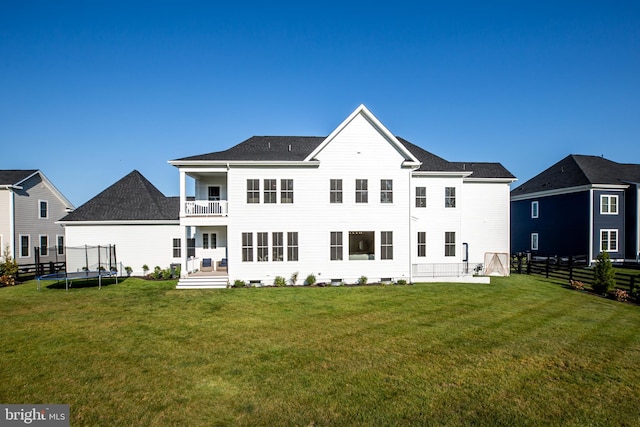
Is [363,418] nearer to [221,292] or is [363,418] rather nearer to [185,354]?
[185,354]

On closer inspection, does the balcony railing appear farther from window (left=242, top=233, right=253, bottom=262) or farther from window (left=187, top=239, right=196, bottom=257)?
window (left=187, top=239, right=196, bottom=257)

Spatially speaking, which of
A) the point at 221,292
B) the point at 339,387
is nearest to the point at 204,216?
the point at 221,292

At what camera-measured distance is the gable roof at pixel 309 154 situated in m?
19.6

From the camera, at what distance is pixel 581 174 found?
30.8m

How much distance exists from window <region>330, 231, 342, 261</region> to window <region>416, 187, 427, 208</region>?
6193mm

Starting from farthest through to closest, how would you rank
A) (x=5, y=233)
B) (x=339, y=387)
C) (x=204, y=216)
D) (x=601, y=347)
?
(x=5, y=233) < (x=204, y=216) < (x=601, y=347) < (x=339, y=387)

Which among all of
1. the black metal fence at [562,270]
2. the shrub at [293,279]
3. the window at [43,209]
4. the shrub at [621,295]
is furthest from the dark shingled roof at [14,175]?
the shrub at [621,295]

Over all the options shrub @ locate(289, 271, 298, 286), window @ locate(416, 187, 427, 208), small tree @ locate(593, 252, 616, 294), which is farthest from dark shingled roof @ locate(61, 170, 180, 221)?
small tree @ locate(593, 252, 616, 294)

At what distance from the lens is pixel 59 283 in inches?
843

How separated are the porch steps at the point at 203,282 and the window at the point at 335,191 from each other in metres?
7.77

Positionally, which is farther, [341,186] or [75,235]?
[75,235]

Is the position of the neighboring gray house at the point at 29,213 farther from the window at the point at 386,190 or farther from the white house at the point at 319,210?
the window at the point at 386,190

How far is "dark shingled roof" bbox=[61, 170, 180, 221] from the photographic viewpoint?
23.9 metres

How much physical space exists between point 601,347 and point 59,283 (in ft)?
90.2
